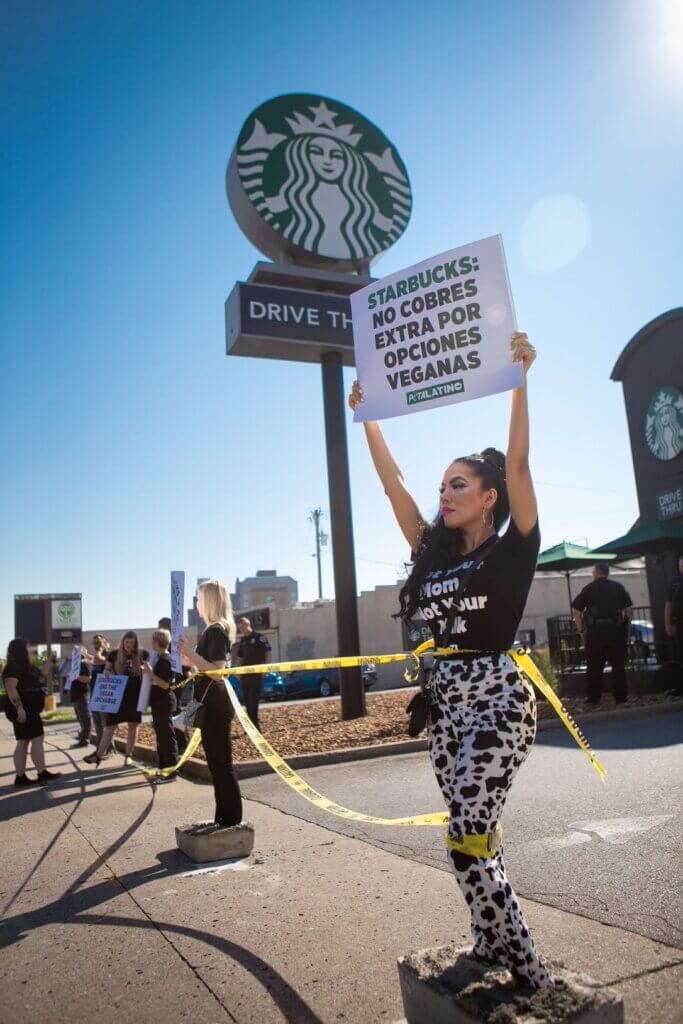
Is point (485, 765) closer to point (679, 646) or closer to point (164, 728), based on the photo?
point (164, 728)

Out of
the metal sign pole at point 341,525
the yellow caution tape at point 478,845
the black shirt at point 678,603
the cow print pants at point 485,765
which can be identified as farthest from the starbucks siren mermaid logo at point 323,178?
the yellow caution tape at point 478,845

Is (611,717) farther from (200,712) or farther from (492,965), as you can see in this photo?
(492,965)

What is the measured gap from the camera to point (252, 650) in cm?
1151

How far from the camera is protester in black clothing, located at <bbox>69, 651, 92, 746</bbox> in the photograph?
12770 mm

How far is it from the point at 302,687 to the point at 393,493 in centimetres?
2581

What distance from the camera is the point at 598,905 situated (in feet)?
11.6

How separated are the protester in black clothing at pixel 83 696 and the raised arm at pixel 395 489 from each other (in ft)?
34.2

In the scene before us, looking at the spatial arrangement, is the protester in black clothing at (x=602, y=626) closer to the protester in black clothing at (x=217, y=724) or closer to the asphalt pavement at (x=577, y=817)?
the asphalt pavement at (x=577, y=817)

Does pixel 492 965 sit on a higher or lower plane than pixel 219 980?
higher

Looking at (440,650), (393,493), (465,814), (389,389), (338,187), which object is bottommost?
(465,814)

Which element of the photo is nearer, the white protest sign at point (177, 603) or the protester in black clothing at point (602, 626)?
the white protest sign at point (177, 603)

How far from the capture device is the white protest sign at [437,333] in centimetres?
343

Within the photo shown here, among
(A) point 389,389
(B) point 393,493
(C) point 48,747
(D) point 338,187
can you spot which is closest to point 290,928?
(B) point 393,493

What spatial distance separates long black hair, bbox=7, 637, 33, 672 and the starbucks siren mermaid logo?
8.60 metres
